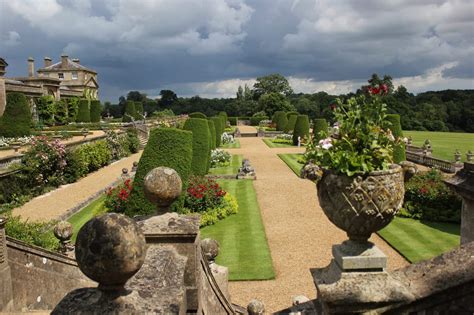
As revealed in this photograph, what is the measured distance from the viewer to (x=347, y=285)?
2957 mm

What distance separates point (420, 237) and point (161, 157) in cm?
872

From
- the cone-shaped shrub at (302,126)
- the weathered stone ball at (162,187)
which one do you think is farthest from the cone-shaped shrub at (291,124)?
the weathered stone ball at (162,187)

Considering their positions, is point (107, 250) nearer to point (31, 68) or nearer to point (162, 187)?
point (162, 187)

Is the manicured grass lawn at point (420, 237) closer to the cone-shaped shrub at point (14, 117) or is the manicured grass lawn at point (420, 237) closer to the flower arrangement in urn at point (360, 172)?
the flower arrangement in urn at point (360, 172)

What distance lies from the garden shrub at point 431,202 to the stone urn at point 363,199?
13461mm

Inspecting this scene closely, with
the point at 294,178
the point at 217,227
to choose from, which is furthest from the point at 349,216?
the point at 294,178

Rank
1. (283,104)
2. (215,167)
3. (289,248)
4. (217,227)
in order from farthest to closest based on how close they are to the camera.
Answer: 1. (283,104)
2. (215,167)
3. (217,227)
4. (289,248)

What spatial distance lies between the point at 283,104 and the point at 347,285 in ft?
279

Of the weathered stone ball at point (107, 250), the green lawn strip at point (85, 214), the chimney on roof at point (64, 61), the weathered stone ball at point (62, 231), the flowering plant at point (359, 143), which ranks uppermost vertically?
the chimney on roof at point (64, 61)

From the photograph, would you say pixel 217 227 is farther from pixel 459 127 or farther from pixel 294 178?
pixel 459 127

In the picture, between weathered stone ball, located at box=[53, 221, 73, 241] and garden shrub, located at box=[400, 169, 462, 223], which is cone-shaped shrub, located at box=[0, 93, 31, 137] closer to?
weathered stone ball, located at box=[53, 221, 73, 241]

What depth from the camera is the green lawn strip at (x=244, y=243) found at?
10.7m

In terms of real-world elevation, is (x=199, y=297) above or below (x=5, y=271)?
above

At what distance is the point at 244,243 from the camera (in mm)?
12766
